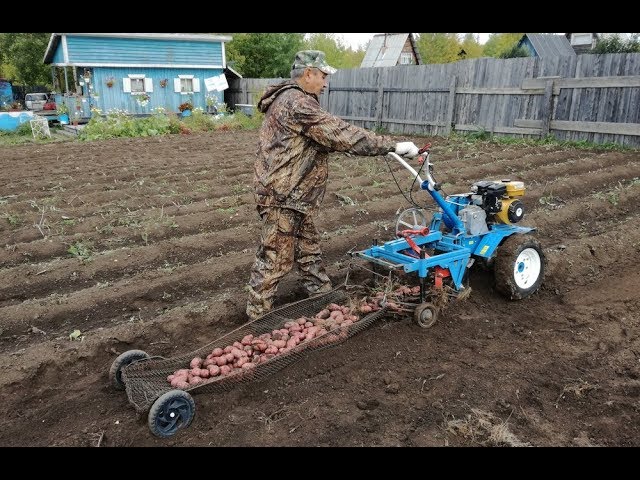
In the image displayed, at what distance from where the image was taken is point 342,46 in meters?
59.6

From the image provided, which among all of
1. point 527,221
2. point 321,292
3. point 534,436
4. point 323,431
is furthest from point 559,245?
point 323,431

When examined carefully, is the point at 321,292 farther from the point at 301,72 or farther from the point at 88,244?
the point at 88,244

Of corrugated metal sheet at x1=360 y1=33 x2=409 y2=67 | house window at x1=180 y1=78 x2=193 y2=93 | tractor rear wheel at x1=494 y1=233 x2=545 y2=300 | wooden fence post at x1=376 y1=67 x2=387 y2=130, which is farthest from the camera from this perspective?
corrugated metal sheet at x1=360 y1=33 x2=409 y2=67

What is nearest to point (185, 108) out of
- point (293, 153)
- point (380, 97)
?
point (380, 97)

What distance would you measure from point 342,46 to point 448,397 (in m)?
60.2

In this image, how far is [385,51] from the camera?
131ft

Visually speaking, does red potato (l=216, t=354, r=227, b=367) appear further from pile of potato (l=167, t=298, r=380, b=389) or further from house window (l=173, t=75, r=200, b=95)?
house window (l=173, t=75, r=200, b=95)

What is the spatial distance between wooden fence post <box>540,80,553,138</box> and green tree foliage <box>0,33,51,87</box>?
32.8 meters

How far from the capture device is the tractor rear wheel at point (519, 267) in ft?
16.4

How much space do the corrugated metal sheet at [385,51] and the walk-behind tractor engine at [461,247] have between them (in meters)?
35.4

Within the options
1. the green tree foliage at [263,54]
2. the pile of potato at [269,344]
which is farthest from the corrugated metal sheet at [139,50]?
the pile of potato at [269,344]

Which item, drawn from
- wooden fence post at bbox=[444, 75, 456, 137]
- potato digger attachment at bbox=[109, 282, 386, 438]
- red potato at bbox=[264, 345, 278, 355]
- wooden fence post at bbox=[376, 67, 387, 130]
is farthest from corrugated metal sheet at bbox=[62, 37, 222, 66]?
red potato at bbox=[264, 345, 278, 355]

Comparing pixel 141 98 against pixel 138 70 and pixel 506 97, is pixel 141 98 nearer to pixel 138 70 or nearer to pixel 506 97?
pixel 138 70

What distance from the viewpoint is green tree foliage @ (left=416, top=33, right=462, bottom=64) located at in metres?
44.5
